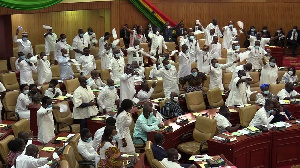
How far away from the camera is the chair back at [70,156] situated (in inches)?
382

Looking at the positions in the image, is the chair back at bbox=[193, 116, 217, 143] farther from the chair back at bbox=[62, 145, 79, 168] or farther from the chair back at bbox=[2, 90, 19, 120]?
the chair back at bbox=[2, 90, 19, 120]

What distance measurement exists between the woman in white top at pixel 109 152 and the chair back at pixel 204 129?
9.86 feet

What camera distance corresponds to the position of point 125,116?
11.4m

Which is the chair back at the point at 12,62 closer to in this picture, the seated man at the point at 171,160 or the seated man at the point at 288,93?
the seated man at the point at 288,93

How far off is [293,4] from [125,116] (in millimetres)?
17159

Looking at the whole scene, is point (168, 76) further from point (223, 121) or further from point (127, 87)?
point (223, 121)

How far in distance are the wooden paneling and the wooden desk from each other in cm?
1224

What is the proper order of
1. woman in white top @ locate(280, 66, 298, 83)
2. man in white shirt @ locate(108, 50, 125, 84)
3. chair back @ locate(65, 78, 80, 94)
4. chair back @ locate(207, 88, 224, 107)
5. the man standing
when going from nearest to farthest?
the man standing
chair back @ locate(207, 88, 224, 107)
chair back @ locate(65, 78, 80, 94)
woman in white top @ locate(280, 66, 298, 83)
man in white shirt @ locate(108, 50, 125, 84)

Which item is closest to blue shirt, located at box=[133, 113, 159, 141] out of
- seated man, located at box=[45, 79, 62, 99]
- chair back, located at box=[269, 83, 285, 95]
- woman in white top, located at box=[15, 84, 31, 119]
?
seated man, located at box=[45, 79, 62, 99]

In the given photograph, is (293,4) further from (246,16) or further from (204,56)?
(204,56)

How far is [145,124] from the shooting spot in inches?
468

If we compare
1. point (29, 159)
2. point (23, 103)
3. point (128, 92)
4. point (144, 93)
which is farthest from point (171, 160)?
point (23, 103)

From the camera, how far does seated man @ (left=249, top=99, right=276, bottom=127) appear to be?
40.5 ft

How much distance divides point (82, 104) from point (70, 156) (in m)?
3.04
